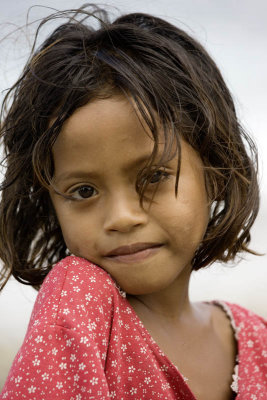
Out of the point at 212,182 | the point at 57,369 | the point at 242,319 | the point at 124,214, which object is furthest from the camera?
the point at 242,319

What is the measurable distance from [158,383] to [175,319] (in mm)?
264

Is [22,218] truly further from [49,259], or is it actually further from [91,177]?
[91,177]

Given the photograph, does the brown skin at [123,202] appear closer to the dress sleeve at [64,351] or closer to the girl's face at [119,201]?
the girl's face at [119,201]

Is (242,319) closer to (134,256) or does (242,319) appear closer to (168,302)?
(168,302)

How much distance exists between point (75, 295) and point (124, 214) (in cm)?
19

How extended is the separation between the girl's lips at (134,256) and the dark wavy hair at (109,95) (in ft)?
0.42

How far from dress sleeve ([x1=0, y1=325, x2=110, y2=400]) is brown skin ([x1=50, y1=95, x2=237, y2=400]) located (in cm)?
23

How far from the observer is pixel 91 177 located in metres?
1.22

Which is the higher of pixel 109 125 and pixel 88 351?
pixel 109 125

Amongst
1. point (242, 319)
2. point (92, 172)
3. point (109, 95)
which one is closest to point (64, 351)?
point (92, 172)

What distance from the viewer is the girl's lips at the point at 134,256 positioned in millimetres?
1217

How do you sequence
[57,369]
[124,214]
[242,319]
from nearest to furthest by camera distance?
[57,369]
[124,214]
[242,319]

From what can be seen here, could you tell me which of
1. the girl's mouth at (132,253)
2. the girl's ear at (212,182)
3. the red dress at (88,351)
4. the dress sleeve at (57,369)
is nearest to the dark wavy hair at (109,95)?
the girl's ear at (212,182)

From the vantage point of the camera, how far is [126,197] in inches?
47.3
